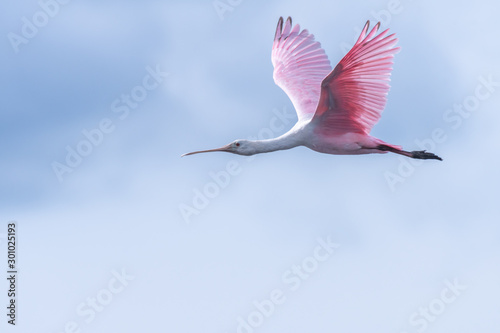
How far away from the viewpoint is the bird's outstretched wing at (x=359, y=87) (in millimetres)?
9523

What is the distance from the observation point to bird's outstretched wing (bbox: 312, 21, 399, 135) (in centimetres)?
952

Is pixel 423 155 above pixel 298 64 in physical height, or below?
below

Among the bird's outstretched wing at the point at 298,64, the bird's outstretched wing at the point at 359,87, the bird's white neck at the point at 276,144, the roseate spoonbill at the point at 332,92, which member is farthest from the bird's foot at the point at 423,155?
the bird's outstretched wing at the point at 298,64

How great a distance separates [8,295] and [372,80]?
5.93m

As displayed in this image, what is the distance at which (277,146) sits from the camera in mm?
10977

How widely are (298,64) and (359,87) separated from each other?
2.60 m

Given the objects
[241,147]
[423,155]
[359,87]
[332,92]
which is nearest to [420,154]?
[423,155]

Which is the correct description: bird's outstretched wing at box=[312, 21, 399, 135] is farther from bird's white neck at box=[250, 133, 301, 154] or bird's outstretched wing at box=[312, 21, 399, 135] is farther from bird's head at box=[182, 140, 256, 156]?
bird's head at box=[182, 140, 256, 156]

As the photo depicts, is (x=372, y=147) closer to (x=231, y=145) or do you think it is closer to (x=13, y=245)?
(x=231, y=145)

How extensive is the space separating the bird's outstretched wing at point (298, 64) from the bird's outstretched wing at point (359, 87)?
1.47 m

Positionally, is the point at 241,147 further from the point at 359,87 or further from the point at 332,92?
the point at 359,87

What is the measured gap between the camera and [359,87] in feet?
32.6

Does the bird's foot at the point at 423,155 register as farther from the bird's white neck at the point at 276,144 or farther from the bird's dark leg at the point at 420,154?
the bird's white neck at the point at 276,144

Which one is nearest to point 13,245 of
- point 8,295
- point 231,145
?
point 8,295
